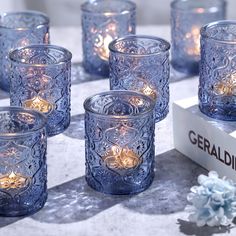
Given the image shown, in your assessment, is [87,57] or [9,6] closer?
[87,57]

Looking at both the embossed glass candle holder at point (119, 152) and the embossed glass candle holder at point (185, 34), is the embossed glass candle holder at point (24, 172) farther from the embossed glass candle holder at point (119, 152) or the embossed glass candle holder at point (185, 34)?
the embossed glass candle holder at point (185, 34)

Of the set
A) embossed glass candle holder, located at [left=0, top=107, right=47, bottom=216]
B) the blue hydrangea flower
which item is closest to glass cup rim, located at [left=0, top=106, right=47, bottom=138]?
embossed glass candle holder, located at [left=0, top=107, right=47, bottom=216]

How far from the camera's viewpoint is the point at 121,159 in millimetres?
1135

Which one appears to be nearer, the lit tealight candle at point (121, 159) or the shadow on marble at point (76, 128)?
the lit tealight candle at point (121, 159)

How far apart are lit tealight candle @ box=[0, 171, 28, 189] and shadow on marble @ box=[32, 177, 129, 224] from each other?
0.15ft

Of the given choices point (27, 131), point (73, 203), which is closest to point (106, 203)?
point (73, 203)

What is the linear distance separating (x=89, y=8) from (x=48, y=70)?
1.22 ft

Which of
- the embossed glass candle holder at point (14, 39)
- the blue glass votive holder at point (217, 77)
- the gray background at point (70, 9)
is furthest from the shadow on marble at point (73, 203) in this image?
the gray background at point (70, 9)

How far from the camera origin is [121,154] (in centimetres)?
113

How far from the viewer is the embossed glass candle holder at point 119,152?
1.11 meters

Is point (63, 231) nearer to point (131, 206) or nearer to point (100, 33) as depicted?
point (131, 206)

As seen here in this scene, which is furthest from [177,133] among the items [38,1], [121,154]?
[38,1]

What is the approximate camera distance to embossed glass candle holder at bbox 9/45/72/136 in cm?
129

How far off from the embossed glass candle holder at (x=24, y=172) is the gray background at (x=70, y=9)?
44.2 inches
